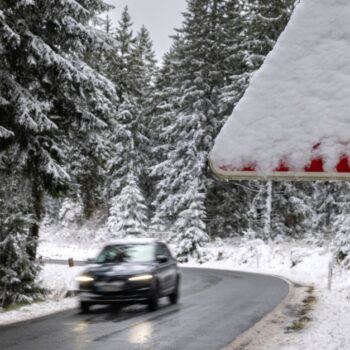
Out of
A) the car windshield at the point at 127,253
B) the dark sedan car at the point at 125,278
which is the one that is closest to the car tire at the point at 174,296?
the dark sedan car at the point at 125,278

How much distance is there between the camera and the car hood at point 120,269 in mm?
13750

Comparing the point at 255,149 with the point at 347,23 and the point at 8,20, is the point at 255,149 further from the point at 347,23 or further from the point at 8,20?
the point at 8,20

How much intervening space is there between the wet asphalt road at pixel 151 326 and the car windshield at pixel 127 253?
1194mm

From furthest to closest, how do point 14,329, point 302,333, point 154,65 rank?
point 154,65, point 14,329, point 302,333

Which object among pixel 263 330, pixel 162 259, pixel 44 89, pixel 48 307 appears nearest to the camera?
pixel 263 330

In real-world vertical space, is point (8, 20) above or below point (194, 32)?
below

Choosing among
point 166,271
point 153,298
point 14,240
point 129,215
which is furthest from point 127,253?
point 129,215

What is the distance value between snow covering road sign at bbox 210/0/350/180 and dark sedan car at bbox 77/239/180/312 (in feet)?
34.7

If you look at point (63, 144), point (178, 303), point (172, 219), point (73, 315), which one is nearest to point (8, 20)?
point (63, 144)

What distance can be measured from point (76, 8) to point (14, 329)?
24.9 feet

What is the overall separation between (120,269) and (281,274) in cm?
1598

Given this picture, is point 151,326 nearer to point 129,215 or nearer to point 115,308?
point 115,308

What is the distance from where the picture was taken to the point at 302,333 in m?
10.4

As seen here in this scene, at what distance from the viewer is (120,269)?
13.9 metres
